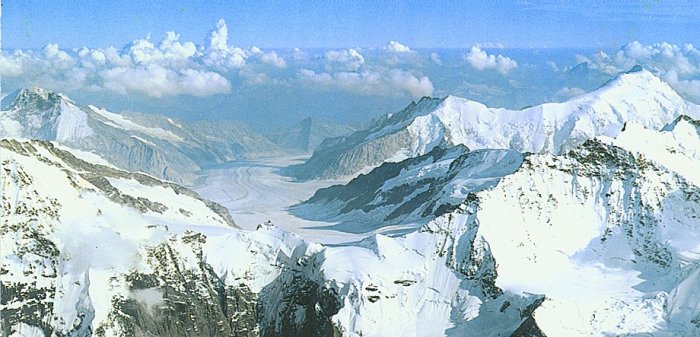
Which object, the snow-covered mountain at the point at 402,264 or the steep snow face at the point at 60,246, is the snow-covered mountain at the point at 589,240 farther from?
the steep snow face at the point at 60,246

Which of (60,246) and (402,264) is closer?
(60,246)

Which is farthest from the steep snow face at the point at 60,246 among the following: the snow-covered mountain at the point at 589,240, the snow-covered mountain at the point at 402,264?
the snow-covered mountain at the point at 589,240

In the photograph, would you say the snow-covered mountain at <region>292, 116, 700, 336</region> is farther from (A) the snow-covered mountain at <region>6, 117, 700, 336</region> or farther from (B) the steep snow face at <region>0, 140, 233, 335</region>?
(B) the steep snow face at <region>0, 140, 233, 335</region>

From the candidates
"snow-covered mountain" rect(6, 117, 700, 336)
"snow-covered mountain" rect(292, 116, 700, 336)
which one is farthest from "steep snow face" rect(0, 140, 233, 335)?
"snow-covered mountain" rect(292, 116, 700, 336)

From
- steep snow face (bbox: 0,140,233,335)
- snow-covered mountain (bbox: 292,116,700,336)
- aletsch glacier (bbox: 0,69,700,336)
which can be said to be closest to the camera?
snow-covered mountain (bbox: 292,116,700,336)

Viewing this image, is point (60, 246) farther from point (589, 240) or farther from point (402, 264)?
point (589, 240)

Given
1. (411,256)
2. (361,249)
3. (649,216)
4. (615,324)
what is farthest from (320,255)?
(649,216)

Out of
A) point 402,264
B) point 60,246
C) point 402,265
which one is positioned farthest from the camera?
point 402,264

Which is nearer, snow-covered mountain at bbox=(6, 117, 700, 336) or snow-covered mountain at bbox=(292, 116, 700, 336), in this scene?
snow-covered mountain at bbox=(292, 116, 700, 336)

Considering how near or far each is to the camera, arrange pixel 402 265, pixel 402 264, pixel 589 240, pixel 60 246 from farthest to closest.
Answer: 1. pixel 589 240
2. pixel 402 264
3. pixel 402 265
4. pixel 60 246

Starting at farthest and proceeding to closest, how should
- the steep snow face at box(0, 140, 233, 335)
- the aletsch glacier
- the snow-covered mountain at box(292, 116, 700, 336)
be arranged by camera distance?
the steep snow face at box(0, 140, 233, 335) → the aletsch glacier → the snow-covered mountain at box(292, 116, 700, 336)

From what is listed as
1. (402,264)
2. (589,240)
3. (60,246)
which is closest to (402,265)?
(402,264)
